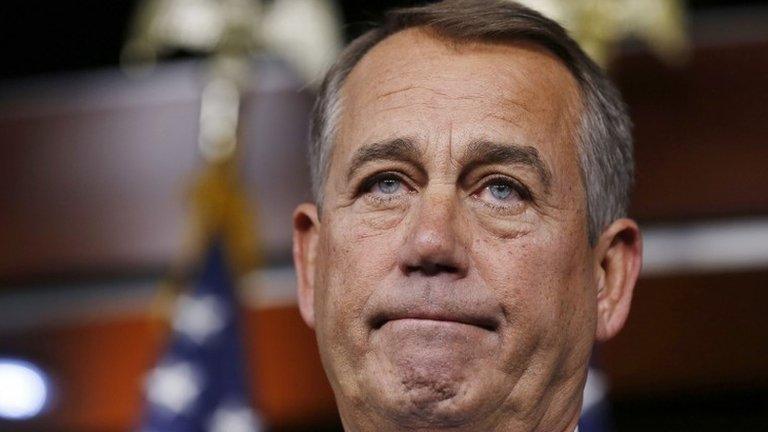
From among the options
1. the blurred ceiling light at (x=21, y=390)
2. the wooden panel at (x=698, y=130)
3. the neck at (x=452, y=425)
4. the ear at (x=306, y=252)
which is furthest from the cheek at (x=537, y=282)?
the blurred ceiling light at (x=21, y=390)

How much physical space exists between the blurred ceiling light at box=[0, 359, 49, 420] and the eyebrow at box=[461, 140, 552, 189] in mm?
3230

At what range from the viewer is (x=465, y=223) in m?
1.58

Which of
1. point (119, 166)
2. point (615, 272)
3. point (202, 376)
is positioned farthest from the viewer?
point (119, 166)

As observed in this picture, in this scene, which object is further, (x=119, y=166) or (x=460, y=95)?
(x=119, y=166)

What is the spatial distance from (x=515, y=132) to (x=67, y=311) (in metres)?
3.41

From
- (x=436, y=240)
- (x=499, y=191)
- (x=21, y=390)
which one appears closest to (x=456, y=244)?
(x=436, y=240)

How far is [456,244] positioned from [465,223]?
0.06m

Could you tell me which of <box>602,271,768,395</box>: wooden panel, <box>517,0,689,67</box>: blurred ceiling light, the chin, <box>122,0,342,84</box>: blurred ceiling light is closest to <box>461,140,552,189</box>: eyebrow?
the chin

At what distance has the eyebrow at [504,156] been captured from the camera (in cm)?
Result: 162

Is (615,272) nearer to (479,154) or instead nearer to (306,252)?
(479,154)

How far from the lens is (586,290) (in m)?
1.68

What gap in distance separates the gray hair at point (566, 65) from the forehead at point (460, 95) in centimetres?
2

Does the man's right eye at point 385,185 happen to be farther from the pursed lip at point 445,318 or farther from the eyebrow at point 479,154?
the pursed lip at point 445,318

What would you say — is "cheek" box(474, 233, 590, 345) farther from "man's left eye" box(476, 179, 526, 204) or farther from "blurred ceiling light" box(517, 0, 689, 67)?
"blurred ceiling light" box(517, 0, 689, 67)
